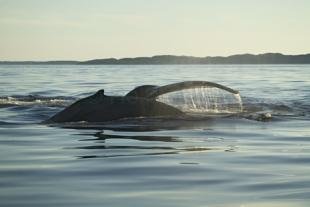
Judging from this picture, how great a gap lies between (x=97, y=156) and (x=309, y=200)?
10.3 feet

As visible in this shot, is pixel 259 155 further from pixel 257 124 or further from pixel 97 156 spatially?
pixel 257 124

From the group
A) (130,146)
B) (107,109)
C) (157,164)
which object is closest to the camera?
(157,164)

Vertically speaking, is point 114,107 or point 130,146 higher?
point 114,107

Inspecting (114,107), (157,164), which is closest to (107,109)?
(114,107)

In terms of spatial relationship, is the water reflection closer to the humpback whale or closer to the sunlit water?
the sunlit water

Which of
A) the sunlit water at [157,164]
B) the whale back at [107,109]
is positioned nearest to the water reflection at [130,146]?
the sunlit water at [157,164]

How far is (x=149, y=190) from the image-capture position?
5.68 metres

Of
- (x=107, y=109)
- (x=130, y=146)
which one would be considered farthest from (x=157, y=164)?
(x=107, y=109)

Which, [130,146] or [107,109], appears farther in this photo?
[107,109]

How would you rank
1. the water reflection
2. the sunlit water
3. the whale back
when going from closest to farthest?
the sunlit water, the water reflection, the whale back

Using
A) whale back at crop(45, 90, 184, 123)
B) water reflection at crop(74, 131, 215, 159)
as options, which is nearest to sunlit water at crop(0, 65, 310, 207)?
water reflection at crop(74, 131, 215, 159)

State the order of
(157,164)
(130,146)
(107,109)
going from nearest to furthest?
(157,164)
(130,146)
(107,109)

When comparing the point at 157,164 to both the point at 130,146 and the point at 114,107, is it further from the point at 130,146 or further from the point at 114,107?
the point at 114,107

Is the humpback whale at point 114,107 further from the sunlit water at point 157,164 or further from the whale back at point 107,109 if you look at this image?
the sunlit water at point 157,164
